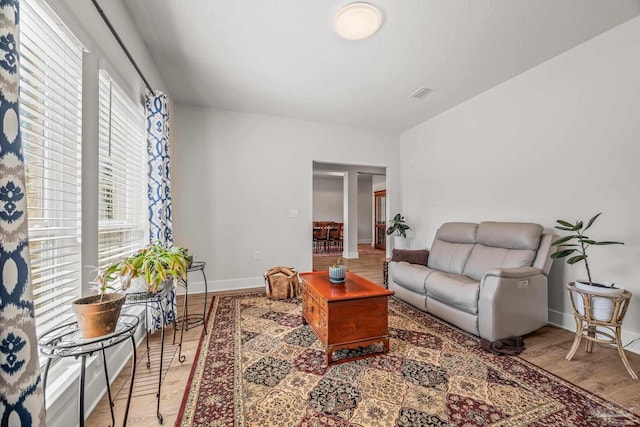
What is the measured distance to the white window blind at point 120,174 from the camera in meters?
1.75

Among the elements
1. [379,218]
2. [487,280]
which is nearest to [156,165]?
[487,280]

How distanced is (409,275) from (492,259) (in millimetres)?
848

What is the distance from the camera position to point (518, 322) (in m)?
2.12

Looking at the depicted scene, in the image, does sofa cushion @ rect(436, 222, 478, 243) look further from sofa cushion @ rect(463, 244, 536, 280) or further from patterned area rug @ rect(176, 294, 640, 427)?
patterned area rug @ rect(176, 294, 640, 427)

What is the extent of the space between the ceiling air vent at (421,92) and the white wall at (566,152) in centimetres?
69

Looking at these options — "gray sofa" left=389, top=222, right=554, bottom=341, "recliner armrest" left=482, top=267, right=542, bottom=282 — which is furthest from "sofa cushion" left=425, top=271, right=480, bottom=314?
"recliner armrest" left=482, top=267, right=542, bottom=282

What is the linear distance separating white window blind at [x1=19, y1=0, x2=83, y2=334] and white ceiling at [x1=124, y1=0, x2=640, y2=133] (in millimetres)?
992

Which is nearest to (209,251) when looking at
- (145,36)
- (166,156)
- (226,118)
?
(166,156)

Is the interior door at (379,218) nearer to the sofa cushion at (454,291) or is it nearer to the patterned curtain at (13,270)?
the sofa cushion at (454,291)

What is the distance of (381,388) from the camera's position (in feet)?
5.20

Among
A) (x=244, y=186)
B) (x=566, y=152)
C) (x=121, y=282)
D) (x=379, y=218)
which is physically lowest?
(x=121, y=282)

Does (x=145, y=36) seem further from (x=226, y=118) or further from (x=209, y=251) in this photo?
(x=209, y=251)

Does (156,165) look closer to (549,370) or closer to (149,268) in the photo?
(149,268)

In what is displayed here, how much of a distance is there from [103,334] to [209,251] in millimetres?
2760
